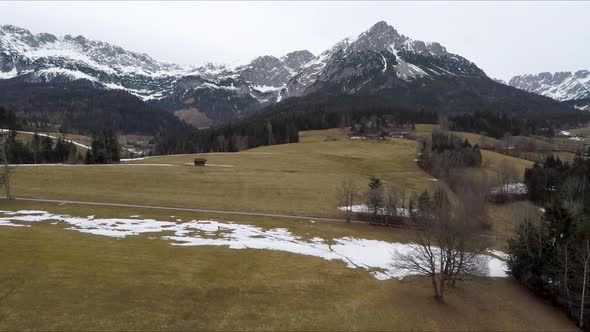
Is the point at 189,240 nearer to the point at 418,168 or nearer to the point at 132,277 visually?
the point at 132,277

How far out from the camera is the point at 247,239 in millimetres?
54812

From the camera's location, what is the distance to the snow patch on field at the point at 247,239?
50375 mm

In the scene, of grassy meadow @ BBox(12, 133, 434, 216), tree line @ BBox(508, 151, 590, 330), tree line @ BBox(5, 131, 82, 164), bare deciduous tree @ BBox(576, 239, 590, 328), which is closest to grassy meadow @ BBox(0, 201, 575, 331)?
tree line @ BBox(508, 151, 590, 330)

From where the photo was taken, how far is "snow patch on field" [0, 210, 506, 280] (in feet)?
165

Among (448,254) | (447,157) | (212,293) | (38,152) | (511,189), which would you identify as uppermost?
(38,152)

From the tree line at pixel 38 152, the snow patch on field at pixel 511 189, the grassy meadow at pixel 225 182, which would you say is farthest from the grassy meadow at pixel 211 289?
the tree line at pixel 38 152

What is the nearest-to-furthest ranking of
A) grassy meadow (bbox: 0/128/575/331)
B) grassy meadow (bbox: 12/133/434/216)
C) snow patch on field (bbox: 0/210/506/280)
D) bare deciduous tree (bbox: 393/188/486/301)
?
grassy meadow (bbox: 0/128/575/331) < bare deciduous tree (bbox: 393/188/486/301) < snow patch on field (bbox: 0/210/506/280) < grassy meadow (bbox: 12/133/434/216)

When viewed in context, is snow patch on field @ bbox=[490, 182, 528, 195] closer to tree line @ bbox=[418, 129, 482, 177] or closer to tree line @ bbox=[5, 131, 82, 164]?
tree line @ bbox=[418, 129, 482, 177]

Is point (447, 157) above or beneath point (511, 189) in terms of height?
above

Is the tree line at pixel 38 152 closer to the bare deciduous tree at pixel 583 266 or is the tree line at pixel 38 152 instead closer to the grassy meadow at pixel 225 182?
the grassy meadow at pixel 225 182

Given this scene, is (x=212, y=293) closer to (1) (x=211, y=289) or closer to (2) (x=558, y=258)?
(1) (x=211, y=289)

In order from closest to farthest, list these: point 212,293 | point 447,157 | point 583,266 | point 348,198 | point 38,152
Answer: point 212,293 → point 583,266 → point 348,198 → point 447,157 → point 38,152

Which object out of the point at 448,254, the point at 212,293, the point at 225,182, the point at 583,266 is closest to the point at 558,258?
the point at 583,266

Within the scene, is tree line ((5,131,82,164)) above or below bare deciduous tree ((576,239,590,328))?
above
